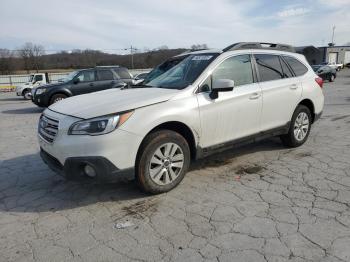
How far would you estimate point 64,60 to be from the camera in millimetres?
57469

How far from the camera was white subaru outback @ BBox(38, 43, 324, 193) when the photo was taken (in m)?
3.49

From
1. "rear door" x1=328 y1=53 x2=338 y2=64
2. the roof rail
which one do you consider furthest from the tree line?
the roof rail

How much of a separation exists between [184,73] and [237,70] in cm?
78

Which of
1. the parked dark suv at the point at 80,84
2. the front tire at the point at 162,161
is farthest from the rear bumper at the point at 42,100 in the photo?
the front tire at the point at 162,161

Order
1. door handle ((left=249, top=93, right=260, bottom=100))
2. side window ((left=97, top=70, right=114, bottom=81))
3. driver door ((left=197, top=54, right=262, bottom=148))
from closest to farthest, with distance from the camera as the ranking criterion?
1. driver door ((left=197, top=54, right=262, bottom=148))
2. door handle ((left=249, top=93, right=260, bottom=100))
3. side window ((left=97, top=70, right=114, bottom=81))

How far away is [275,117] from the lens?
518 cm

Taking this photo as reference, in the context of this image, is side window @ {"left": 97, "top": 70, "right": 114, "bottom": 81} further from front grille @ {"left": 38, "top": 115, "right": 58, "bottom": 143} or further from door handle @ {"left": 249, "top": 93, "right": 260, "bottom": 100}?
door handle @ {"left": 249, "top": 93, "right": 260, "bottom": 100}

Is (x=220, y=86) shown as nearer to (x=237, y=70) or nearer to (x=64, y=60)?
(x=237, y=70)

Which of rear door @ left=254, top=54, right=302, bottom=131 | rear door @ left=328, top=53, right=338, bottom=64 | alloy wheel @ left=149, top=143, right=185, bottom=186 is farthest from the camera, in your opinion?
rear door @ left=328, top=53, right=338, bottom=64

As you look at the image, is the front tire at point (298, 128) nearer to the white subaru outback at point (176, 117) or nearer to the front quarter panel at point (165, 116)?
the white subaru outback at point (176, 117)

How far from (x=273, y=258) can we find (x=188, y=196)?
4.65 ft

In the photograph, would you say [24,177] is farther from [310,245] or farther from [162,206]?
[310,245]

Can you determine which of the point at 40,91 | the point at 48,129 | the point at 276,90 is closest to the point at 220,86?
the point at 276,90

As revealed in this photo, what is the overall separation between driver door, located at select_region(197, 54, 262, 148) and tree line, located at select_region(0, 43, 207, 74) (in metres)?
44.5
